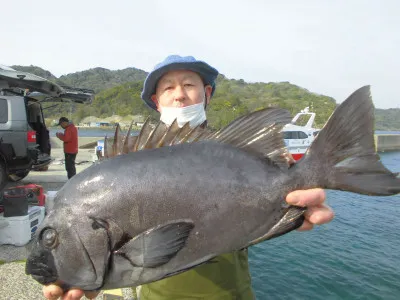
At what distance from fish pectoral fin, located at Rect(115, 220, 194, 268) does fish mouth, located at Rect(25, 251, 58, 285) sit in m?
0.42

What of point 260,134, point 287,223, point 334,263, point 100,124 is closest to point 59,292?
point 287,223

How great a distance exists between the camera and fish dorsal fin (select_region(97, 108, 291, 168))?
73.1 inches

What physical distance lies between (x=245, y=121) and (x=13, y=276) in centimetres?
450

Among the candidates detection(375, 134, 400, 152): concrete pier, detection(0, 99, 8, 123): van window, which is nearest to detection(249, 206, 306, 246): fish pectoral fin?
detection(0, 99, 8, 123): van window

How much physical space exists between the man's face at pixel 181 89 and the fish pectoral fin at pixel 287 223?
128 cm

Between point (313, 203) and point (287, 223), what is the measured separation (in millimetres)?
183

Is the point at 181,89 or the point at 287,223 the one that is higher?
the point at 181,89

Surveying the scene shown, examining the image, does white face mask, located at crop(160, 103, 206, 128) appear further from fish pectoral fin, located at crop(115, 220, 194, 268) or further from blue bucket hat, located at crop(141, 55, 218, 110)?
fish pectoral fin, located at crop(115, 220, 194, 268)

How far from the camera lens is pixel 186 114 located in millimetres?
2557

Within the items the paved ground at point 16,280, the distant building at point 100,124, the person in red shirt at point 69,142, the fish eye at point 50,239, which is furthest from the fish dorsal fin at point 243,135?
the distant building at point 100,124

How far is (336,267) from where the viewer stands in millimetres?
A: 8547

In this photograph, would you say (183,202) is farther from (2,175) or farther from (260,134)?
(2,175)

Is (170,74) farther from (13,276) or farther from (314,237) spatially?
(314,237)

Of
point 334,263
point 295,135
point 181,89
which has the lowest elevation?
point 334,263
